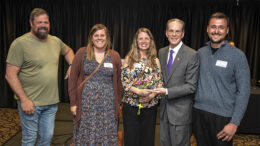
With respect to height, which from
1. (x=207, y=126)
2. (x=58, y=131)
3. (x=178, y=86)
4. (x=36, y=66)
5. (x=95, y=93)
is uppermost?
(x=36, y=66)

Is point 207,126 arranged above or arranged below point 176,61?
below

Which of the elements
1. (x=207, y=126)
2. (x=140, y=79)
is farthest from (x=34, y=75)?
(x=207, y=126)

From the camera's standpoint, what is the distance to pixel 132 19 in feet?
19.9

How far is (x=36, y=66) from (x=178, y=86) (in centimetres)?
154

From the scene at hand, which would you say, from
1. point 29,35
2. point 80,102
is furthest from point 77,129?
point 29,35

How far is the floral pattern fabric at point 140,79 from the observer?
237 centimetres

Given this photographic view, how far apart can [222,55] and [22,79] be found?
2083mm

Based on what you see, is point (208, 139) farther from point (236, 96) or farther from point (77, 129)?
point (77, 129)

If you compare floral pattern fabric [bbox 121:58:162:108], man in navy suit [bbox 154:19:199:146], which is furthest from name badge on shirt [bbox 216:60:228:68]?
floral pattern fabric [bbox 121:58:162:108]

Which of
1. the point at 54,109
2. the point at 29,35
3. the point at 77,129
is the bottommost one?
the point at 77,129

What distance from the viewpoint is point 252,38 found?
5.86 meters

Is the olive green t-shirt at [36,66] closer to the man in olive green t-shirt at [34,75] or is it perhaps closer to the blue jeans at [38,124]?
the man in olive green t-shirt at [34,75]

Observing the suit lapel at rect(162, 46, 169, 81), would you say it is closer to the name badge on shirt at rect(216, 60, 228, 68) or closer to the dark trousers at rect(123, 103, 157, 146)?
the dark trousers at rect(123, 103, 157, 146)

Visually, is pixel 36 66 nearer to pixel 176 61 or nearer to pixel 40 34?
pixel 40 34
